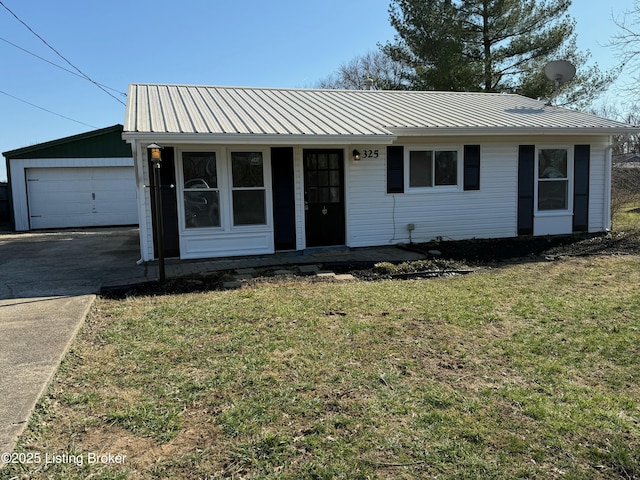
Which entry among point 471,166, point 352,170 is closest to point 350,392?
point 352,170

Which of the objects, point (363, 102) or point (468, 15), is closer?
point (363, 102)

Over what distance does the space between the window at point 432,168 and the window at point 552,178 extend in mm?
2221

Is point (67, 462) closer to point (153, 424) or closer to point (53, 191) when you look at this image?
point (153, 424)

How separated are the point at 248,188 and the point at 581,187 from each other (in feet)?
25.8

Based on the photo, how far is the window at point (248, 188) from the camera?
29.6 feet

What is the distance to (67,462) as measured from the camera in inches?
100

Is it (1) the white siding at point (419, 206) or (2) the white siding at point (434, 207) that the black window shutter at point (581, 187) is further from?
(2) the white siding at point (434, 207)

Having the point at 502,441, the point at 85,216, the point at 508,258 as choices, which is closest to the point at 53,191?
the point at 85,216

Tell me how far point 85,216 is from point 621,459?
715 inches

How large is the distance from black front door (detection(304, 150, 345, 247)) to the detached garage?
34.8 ft

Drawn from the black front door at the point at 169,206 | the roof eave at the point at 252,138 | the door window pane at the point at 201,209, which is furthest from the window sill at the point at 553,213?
the black front door at the point at 169,206

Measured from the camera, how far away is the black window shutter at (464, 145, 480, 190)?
1041cm

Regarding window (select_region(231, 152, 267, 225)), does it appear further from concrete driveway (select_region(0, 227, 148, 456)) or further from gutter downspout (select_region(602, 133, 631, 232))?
gutter downspout (select_region(602, 133, 631, 232))

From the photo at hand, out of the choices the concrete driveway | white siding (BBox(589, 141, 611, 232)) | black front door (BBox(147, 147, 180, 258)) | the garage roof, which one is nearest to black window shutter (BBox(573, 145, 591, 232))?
white siding (BBox(589, 141, 611, 232))
